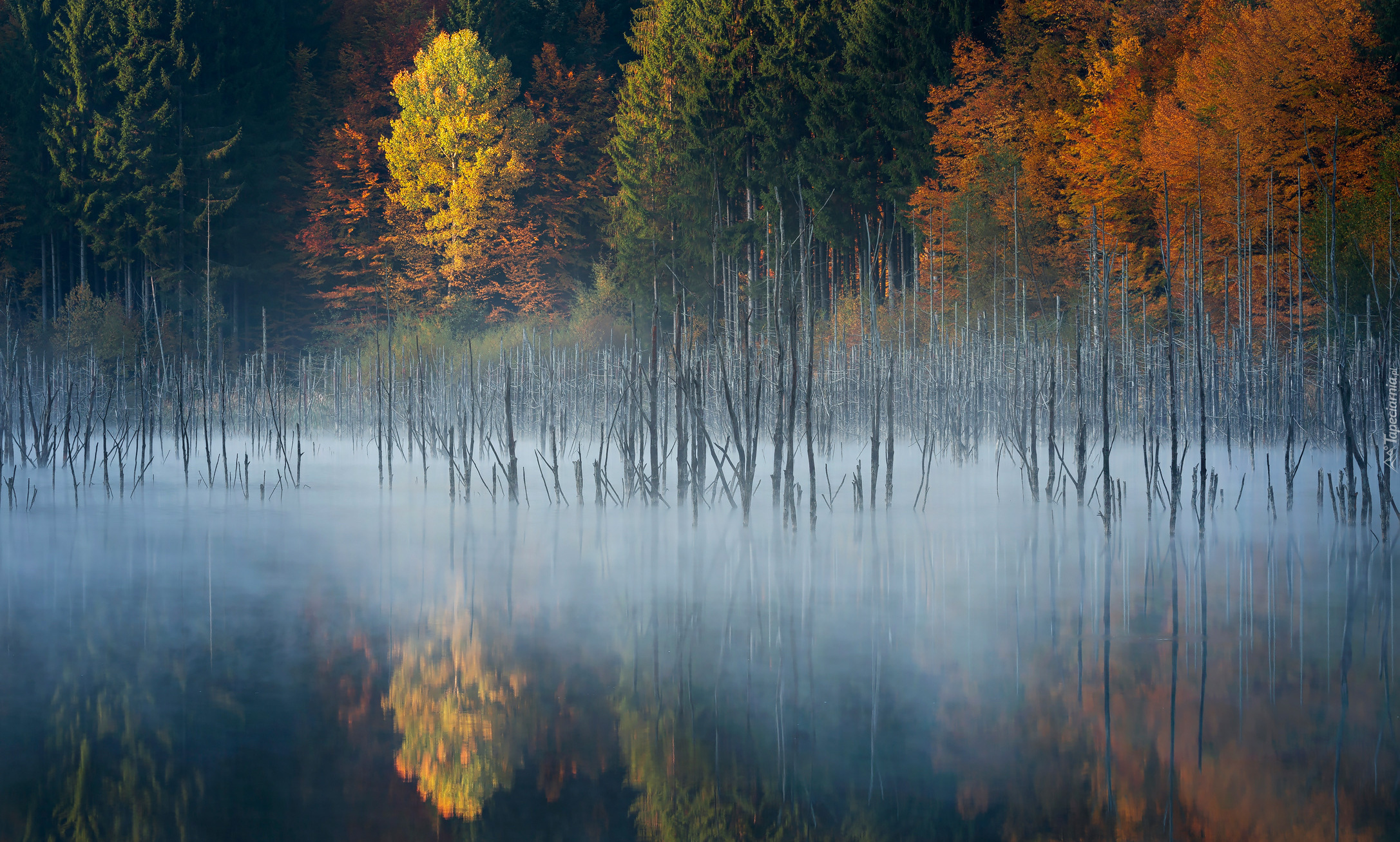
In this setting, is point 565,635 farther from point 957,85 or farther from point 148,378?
point 957,85

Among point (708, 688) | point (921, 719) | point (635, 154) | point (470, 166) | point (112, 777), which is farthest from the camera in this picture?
point (470, 166)

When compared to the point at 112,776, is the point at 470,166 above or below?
above

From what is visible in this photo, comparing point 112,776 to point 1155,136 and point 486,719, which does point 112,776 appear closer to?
point 486,719

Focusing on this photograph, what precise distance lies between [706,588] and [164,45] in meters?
20.3

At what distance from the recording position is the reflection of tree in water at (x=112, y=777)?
2305 millimetres

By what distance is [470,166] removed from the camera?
2189 cm

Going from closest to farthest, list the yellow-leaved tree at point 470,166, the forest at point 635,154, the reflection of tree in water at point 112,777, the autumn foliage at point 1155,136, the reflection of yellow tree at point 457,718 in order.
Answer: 1. the reflection of tree in water at point 112,777
2. the reflection of yellow tree at point 457,718
3. the autumn foliage at point 1155,136
4. the forest at point 635,154
5. the yellow-leaved tree at point 470,166

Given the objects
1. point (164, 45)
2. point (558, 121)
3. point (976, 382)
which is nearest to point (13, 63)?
point (164, 45)

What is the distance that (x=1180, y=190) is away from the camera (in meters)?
15.1

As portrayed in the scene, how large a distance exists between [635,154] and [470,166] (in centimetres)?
341

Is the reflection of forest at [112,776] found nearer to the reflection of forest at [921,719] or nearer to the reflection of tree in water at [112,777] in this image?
the reflection of tree in water at [112,777]

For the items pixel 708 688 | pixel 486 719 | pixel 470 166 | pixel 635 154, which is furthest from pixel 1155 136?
pixel 486 719

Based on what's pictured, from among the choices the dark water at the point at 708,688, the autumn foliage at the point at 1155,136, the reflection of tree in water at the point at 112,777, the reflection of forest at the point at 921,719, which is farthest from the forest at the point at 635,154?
the reflection of tree in water at the point at 112,777

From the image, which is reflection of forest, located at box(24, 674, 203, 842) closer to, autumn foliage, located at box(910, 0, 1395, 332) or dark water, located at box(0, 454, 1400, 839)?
dark water, located at box(0, 454, 1400, 839)
